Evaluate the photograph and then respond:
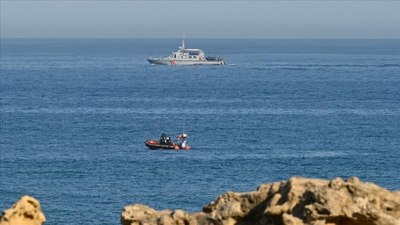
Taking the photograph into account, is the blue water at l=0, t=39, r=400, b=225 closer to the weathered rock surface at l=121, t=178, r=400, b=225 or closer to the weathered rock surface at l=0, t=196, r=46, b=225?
the weathered rock surface at l=0, t=196, r=46, b=225

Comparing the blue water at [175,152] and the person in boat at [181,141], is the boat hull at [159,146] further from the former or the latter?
the blue water at [175,152]

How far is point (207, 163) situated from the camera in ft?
295

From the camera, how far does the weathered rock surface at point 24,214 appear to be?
1748 cm

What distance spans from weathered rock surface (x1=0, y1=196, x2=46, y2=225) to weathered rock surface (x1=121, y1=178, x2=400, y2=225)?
1.39 meters

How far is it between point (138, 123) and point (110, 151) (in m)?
26.8

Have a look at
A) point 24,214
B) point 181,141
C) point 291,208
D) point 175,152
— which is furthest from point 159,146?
point 291,208

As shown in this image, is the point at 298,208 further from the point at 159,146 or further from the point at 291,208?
the point at 159,146

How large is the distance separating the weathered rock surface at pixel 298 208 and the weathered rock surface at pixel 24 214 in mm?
1386

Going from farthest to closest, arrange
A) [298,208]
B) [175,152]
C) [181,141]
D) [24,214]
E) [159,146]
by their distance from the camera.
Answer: [181,141] → [159,146] → [175,152] → [24,214] → [298,208]

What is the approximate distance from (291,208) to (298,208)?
0.33ft

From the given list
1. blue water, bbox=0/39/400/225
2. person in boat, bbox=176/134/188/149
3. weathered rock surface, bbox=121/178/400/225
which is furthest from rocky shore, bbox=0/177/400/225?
person in boat, bbox=176/134/188/149

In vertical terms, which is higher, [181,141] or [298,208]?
[298,208]

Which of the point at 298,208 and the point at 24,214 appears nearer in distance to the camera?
the point at 298,208

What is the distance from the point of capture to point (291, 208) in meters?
16.5
